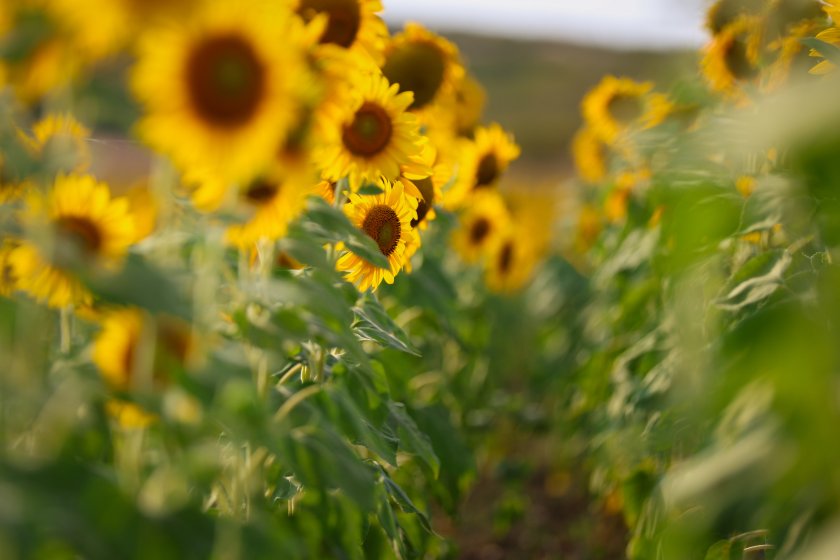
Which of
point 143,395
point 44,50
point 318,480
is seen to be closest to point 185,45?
point 44,50

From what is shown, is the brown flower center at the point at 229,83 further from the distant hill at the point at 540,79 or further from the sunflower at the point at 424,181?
the distant hill at the point at 540,79

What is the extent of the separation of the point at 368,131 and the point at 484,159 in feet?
5.70

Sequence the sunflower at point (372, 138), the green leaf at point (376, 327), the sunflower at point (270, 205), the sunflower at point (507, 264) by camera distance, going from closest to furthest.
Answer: the sunflower at point (270, 205)
the green leaf at point (376, 327)
the sunflower at point (372, 138)
the sunflower at point (507, 264)

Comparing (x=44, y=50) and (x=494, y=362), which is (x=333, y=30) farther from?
(x=494, y=362)

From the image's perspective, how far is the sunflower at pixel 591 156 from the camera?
5.21m

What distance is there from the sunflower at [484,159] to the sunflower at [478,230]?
2.05ft

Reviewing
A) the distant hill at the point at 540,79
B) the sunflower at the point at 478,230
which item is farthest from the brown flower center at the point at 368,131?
the distant hill at the point at 540,79

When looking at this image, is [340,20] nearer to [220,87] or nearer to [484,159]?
[220,87]

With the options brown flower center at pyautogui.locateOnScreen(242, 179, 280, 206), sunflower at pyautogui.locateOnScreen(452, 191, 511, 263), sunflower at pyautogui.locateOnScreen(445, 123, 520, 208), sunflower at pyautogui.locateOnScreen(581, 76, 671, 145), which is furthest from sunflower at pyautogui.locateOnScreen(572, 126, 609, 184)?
brown flower center at pyautogui.locateOnScreen(242, 179, 280, 206)

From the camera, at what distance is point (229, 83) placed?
1.14 m

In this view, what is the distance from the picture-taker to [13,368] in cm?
114

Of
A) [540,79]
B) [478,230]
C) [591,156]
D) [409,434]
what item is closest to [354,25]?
[409,434]

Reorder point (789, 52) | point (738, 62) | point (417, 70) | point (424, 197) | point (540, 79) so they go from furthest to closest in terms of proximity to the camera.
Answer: point (540, 79) → point (738, 62) → point (417, 70) → point (789, 52) → point (424, 197)

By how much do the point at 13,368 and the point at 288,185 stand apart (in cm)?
44
